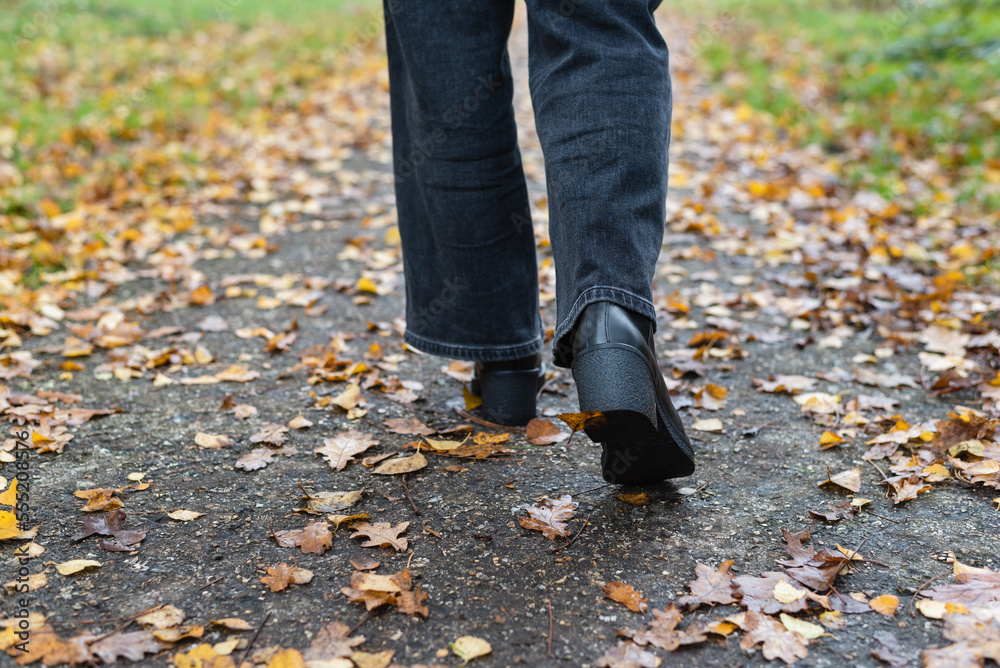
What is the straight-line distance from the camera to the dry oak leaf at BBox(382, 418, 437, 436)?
1.88 metres

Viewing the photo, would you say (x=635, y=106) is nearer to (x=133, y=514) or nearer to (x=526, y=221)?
(x=526, y=221)

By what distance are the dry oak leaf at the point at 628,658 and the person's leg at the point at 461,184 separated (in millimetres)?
743

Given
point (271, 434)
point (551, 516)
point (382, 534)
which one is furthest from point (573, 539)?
point (271, 434)

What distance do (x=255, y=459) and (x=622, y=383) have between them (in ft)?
3.05

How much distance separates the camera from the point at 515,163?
164cm

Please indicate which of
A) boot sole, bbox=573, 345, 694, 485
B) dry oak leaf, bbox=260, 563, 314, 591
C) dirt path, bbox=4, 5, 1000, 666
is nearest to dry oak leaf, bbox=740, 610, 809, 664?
dirt path, bbox=4, 5, 1000, 666

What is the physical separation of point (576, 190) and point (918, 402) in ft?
4.25

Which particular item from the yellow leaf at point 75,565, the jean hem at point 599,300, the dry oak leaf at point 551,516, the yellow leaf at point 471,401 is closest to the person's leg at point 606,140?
the jean hem at point 599,300

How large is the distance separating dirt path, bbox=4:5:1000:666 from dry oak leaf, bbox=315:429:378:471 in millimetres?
31

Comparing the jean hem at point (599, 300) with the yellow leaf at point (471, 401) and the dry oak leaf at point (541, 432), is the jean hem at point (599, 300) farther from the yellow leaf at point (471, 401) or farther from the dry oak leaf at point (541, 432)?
the yellow leaf at point (471, 401)

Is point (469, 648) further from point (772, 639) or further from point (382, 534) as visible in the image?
point (772, 639)

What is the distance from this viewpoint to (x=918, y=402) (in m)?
2.05

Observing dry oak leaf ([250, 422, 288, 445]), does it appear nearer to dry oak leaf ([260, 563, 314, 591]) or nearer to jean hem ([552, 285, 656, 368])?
dry oak leaf ([260, 563, 314, 591])

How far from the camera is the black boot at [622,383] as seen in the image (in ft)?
4.14
